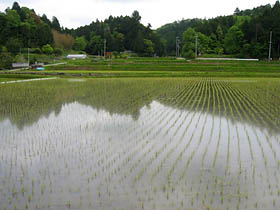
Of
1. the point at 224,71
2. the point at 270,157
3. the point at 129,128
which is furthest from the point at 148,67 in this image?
the point at 270,157

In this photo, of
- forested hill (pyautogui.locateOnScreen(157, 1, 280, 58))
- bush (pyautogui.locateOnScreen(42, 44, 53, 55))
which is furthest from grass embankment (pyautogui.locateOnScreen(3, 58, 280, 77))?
bush (pyautogui.locateOnScreen(42, 44, 53, 55))

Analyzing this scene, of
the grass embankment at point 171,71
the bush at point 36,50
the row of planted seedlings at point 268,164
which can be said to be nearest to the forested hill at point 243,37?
the grass embankment at point 171,71

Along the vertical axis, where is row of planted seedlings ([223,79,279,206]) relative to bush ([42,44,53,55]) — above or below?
below

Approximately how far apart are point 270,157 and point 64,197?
15.5 feet

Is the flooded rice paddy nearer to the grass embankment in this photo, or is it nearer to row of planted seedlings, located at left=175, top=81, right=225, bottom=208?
row of planted seedlings, located at left=175, top=81, right=225, bottom=208

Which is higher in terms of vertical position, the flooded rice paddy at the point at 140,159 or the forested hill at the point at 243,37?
the forested hill at the point at 243,37

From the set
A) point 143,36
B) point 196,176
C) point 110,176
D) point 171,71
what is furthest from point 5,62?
point 196,176

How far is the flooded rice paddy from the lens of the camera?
5090 mm

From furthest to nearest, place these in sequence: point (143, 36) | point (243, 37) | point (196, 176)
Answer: point (143, 36)
point (243, 37)
point (196, 176)

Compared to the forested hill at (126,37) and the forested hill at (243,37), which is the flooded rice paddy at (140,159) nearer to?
the forested hill at (243,37)

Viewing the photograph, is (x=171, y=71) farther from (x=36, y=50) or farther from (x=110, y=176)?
(x=36, y=50)

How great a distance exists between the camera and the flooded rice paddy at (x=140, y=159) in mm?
5090

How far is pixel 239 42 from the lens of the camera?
6669 cm

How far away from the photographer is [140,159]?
7055mm
